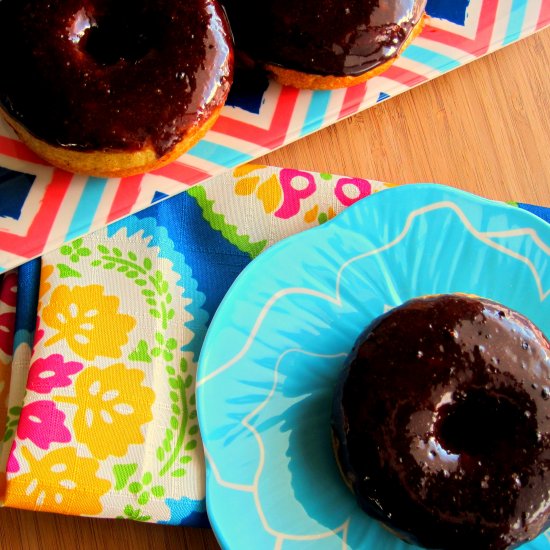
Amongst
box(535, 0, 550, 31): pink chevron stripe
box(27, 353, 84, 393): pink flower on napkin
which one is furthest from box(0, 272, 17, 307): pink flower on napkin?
box(535, 0, 550, 31): pink chevron stripe

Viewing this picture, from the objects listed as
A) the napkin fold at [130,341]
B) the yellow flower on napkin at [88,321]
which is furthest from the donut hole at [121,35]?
the yellow flower on napkin at [88,321]

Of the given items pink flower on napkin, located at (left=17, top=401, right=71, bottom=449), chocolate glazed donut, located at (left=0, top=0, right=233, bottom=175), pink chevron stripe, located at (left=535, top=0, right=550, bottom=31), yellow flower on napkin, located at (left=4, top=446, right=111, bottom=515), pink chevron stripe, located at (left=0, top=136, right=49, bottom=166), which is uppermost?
pink chevron stripe, located at (left=535, top=0, right=550, bottom=31)

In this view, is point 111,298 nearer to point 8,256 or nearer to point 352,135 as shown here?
point 8,256

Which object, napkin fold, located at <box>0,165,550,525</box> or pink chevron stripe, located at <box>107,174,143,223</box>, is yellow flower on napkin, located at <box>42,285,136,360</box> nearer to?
napkin fold, located at <box>0,165,550,525</box>

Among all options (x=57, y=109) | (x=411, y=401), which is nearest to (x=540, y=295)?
(x=411, y=401)

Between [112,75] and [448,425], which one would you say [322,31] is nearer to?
[112,75]

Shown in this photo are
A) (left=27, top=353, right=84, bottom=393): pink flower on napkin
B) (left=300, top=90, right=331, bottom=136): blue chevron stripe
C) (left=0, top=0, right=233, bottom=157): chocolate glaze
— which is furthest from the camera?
(left=300, top=90, right=331, bottom=136): blue chevron stripe

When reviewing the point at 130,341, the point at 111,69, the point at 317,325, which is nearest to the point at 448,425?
the point at 317,325

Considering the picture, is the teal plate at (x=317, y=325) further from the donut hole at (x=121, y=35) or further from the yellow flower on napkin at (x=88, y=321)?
the donut hole at (x=121, y=35)
